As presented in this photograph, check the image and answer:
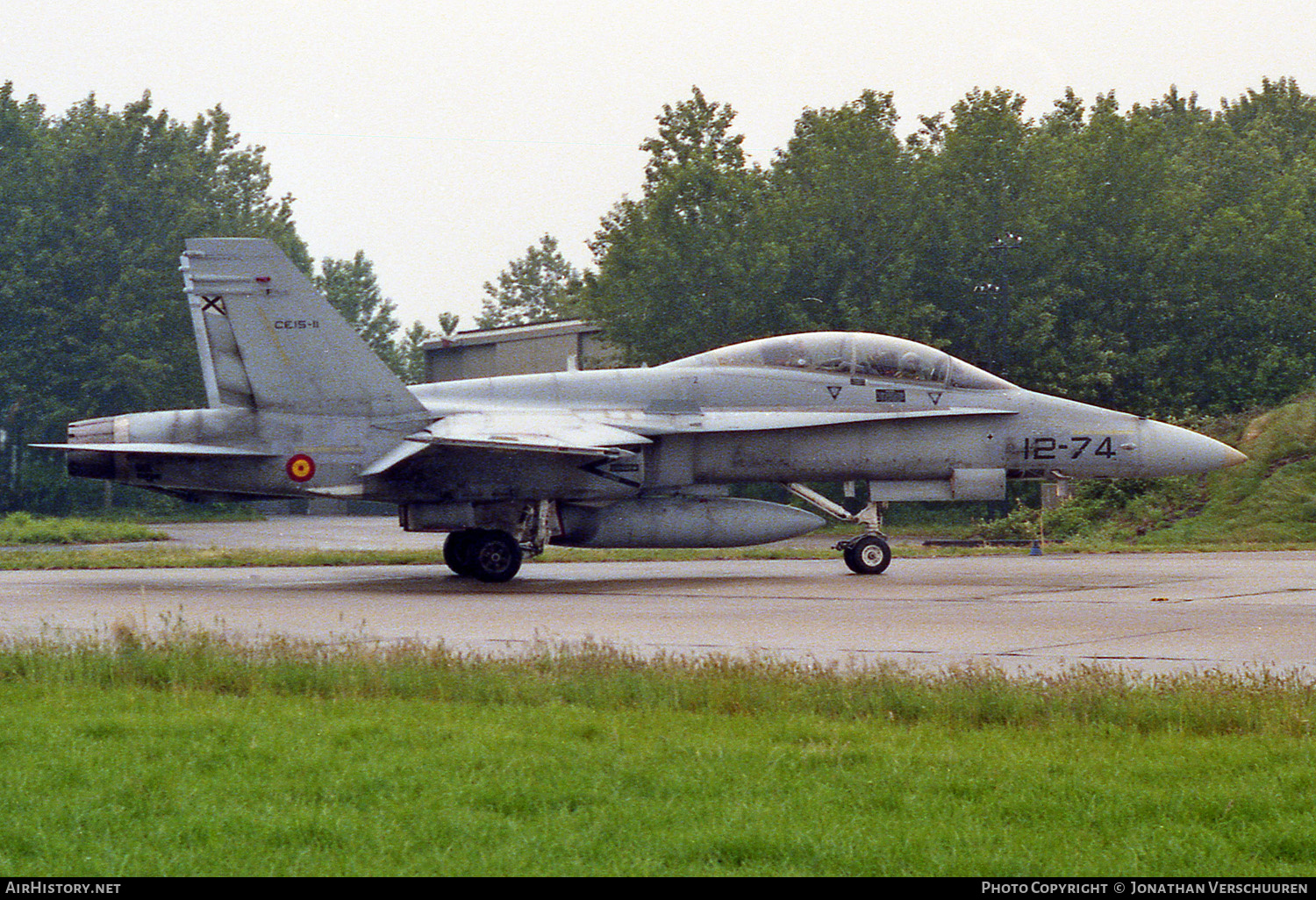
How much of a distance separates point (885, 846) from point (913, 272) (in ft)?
137

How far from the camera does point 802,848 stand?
4883mm

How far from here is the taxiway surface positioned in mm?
10562

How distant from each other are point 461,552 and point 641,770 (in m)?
12.8

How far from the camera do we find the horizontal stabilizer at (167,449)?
17.0 m

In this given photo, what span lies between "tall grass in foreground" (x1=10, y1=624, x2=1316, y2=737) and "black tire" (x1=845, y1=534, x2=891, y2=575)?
955 cm

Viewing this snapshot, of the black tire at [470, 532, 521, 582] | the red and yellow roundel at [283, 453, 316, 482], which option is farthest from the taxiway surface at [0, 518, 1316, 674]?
the red and yellow roundel at [283, 453, 316, 482]

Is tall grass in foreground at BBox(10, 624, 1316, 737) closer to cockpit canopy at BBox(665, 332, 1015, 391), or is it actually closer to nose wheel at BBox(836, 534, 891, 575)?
cockpit canopy at BBox(665, 332, 1015, 391)


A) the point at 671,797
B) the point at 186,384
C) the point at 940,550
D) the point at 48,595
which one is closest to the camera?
the point at 671,797

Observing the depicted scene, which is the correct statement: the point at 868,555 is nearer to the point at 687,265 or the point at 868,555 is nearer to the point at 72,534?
the point at 72,534

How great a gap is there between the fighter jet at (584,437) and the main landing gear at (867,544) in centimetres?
3

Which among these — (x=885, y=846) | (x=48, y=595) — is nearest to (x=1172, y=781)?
(x=885, y=846)

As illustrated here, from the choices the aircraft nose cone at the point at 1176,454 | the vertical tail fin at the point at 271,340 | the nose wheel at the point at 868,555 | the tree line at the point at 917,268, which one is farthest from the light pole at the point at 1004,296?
the vertical tail fin at the point at 271,340

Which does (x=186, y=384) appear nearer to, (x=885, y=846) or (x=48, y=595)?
(x=48, y=595)

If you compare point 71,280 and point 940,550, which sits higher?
point 71,280
